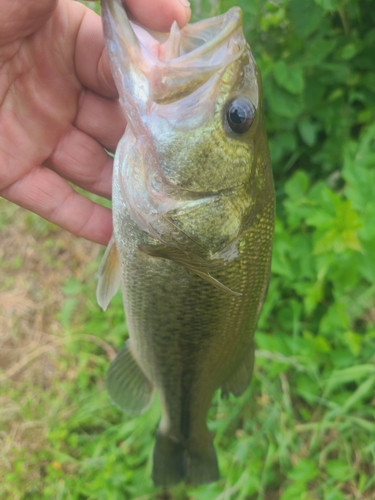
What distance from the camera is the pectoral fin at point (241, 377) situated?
1.54m

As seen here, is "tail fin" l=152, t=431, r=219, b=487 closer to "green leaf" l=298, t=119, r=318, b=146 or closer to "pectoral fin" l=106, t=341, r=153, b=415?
"pectoral fin" l=106, t=341, r=153, b=415

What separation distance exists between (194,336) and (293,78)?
1.21 m

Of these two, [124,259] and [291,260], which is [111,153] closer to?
[124,259]

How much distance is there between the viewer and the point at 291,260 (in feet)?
6.66

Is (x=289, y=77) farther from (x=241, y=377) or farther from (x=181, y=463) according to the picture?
(x=181, y=463)

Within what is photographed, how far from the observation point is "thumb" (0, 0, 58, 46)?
115cm

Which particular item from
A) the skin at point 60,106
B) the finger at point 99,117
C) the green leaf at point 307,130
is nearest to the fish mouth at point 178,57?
the skin at point 60,106

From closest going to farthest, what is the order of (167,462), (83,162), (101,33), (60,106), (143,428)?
(101,33) < (60,106) < (83,162) < (167,462) < (143,428)

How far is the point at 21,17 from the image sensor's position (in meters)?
1.19

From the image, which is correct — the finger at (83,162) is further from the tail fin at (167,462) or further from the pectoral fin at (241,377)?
the tail fin at (167,462)

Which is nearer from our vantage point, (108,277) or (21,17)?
(21,17)

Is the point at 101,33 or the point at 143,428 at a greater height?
the point at 101,33

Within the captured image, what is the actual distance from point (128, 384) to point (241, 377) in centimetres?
51

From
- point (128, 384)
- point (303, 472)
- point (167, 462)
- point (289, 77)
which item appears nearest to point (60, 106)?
point (289, 77)
